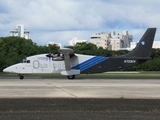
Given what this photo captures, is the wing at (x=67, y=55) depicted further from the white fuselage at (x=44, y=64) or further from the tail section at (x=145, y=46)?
the tail section at (x=145, y=46)

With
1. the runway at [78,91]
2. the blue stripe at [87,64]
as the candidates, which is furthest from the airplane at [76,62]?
the runway at [78,91]

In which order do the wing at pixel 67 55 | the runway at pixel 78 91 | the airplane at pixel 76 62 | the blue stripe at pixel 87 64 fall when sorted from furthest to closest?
the blue stripe at pixel 87 64, the airplane at pixel 76 62, the wing at pixel 67 55, the runway at pixel 78 91

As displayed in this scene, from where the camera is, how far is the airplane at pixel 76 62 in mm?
39531

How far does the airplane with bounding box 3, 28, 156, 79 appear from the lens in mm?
39531

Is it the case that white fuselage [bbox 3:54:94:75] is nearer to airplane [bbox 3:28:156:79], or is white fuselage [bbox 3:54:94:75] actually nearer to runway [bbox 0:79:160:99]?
airplane [bbox 3:28:156:79]

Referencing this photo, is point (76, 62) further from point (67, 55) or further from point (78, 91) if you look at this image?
point (78, 91)

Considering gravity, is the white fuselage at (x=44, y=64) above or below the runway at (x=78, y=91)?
above

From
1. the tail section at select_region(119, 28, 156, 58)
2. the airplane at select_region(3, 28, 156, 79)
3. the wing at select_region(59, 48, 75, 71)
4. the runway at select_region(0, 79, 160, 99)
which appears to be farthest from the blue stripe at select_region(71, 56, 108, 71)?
the runway at select_region(0, 79, 160, 99)

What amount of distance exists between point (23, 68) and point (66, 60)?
518 cm

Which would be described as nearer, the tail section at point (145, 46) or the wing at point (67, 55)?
the wing at point (67, 55)
